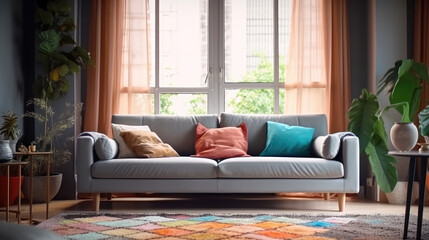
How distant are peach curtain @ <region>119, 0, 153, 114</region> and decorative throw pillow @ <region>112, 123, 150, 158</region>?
61 cm

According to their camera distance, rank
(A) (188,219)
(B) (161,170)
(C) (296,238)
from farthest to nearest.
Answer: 1. (B) (161,170)
2. (A) (188,219)
3. (C) (296,238)

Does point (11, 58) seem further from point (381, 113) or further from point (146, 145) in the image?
point (381, 113)

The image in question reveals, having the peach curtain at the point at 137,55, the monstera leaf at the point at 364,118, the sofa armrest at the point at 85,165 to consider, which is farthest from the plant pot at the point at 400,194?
the sofa armrest at the point at 85,165

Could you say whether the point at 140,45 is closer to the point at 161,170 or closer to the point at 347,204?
the point at 161,170

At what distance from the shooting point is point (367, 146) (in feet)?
18.1

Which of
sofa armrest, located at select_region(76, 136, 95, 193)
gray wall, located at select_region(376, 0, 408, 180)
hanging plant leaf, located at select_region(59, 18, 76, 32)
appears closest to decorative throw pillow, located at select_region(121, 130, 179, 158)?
sofa armrest, located at select_region(76, 136, 95, 193)

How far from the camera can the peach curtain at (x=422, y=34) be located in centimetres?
600

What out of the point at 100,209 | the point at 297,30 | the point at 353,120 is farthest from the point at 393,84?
the point at 100,209

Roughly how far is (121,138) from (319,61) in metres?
2.19

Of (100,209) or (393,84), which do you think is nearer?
(100,209)

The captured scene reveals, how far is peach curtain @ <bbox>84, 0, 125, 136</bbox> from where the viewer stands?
Result: 6262 mm

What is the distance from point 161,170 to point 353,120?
1.77 m

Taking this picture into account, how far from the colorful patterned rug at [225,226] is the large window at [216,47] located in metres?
2.07

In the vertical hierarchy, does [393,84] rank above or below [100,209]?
above
